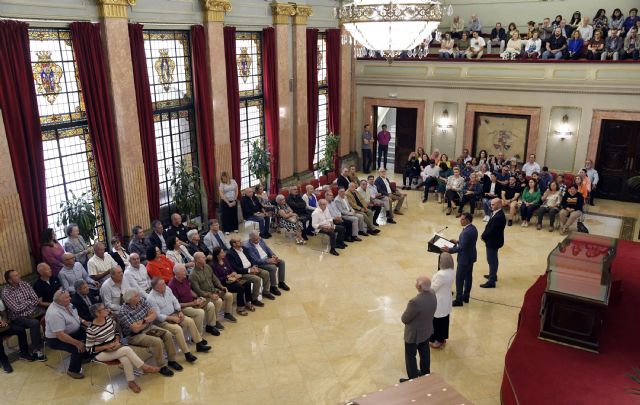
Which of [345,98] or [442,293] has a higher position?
[345,98]

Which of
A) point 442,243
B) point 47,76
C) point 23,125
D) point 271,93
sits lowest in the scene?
point 442,243

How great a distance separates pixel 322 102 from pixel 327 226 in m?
6.07

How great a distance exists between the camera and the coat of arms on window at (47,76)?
26.5 ft

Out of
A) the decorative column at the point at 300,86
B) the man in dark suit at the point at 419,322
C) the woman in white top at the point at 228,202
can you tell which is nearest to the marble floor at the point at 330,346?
the man in dark suit at the point at 419,322

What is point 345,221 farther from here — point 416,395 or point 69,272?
point 416,395

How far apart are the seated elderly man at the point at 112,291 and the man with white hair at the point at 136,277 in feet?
0.36

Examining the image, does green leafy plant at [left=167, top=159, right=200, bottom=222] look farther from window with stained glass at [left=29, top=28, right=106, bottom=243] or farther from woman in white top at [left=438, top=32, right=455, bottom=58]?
woman in white top at [left=438, top=32, right=455, bottom=58]

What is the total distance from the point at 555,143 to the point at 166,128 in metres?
9.95

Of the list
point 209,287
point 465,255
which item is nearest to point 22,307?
point 209,287

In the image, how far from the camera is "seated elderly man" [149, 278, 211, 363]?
6.95 metres

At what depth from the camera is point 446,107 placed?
51.0 ft

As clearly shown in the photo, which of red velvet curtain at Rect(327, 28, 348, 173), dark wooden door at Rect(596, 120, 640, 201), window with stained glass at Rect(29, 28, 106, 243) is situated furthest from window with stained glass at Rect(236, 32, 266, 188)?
dark wooden door at Rect(596, 120, 640, 201)

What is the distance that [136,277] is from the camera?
24.7 ft

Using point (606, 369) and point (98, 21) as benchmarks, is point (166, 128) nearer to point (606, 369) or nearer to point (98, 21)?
point (98, 21)
